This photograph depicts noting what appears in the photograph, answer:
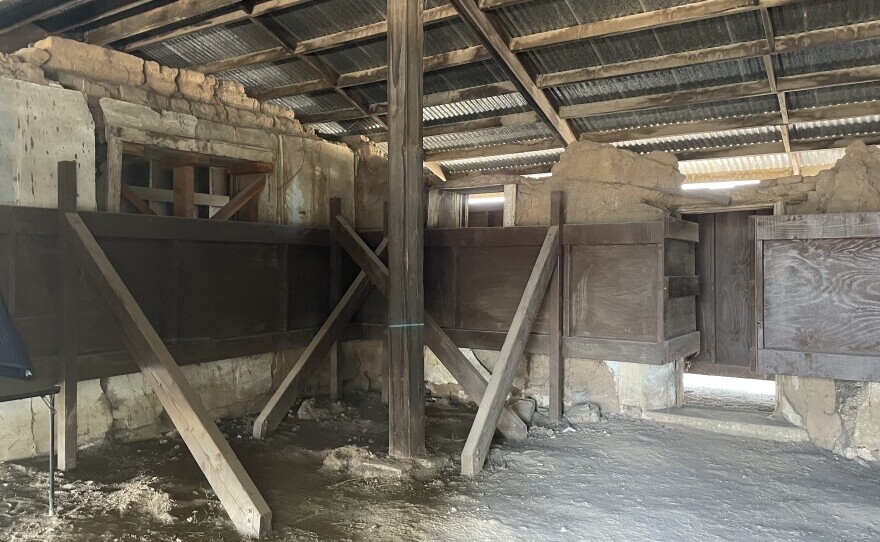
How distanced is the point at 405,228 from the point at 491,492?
189 centimetres

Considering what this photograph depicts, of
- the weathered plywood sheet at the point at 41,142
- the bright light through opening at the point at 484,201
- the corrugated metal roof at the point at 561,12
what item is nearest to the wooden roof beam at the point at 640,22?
the corrugated metal roof at the point at 561,12

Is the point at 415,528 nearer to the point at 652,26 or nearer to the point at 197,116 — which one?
the point at 197,116

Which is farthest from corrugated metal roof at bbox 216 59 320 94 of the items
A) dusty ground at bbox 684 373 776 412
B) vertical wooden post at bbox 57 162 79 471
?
dusty ground at bbox 684 373 776 412

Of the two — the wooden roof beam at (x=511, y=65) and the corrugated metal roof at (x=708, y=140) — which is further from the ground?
the wooden roof beam at (x=511, y=65)

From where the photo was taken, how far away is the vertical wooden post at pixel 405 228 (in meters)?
4.26

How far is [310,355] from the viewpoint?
→ 5.36m

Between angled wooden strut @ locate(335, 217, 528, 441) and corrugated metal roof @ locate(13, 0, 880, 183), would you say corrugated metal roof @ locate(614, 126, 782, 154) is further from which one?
angled wooden strut @ locate(335, 217, 528, 441)

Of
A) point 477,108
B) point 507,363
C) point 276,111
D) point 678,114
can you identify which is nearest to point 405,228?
point 507,363

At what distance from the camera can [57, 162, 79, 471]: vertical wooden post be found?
4.05 m

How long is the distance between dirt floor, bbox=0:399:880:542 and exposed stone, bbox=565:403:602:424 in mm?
233

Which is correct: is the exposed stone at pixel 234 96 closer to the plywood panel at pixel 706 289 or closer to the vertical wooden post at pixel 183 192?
the vertical wooden post at pixel 183 192

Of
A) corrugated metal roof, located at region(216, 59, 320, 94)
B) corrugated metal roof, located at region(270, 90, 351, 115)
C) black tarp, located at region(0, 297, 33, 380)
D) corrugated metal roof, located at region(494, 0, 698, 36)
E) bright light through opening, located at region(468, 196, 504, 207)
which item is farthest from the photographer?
bright light through opening, located at region(468, 196, 504, 207)

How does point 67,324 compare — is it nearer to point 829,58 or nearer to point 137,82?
point 137,82

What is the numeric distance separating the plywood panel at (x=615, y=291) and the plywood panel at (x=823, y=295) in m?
0.86
